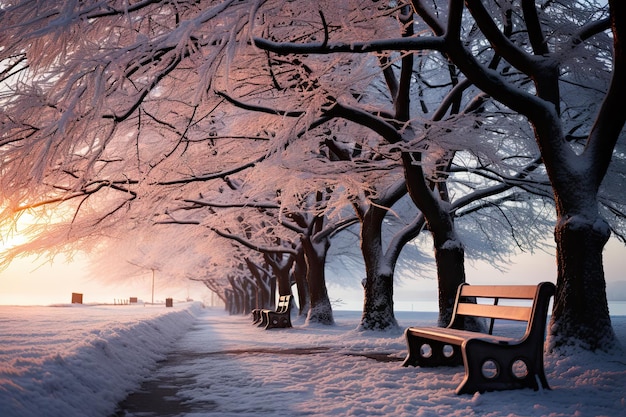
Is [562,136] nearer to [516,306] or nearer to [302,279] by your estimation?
[516,306]

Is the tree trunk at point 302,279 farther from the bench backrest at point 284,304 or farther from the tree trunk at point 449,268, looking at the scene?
the tree trunk at point 449,268

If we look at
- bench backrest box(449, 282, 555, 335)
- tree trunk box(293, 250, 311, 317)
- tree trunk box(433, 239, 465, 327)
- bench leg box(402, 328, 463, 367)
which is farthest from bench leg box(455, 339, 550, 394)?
tree trunk box(293, 250, 311, 317)

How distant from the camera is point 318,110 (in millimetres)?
7988

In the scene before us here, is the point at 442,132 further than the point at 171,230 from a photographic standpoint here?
No

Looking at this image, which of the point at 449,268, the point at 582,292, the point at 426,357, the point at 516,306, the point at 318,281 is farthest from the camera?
the point at 318,281

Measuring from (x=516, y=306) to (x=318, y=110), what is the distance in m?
4.04

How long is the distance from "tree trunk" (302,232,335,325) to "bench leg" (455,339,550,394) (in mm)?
12697

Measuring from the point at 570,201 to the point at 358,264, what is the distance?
1032 inches

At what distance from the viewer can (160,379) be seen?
6.70 metres

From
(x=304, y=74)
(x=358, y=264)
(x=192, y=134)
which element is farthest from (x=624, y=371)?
(x=358, y=264)

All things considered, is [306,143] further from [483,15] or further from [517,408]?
[517,408]

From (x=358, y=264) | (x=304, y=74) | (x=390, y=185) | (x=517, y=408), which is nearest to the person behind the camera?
(x=517, y=408)

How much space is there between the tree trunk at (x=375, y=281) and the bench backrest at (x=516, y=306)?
22.1 feet

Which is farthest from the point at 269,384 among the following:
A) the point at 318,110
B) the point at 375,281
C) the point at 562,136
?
the point at 375,281
